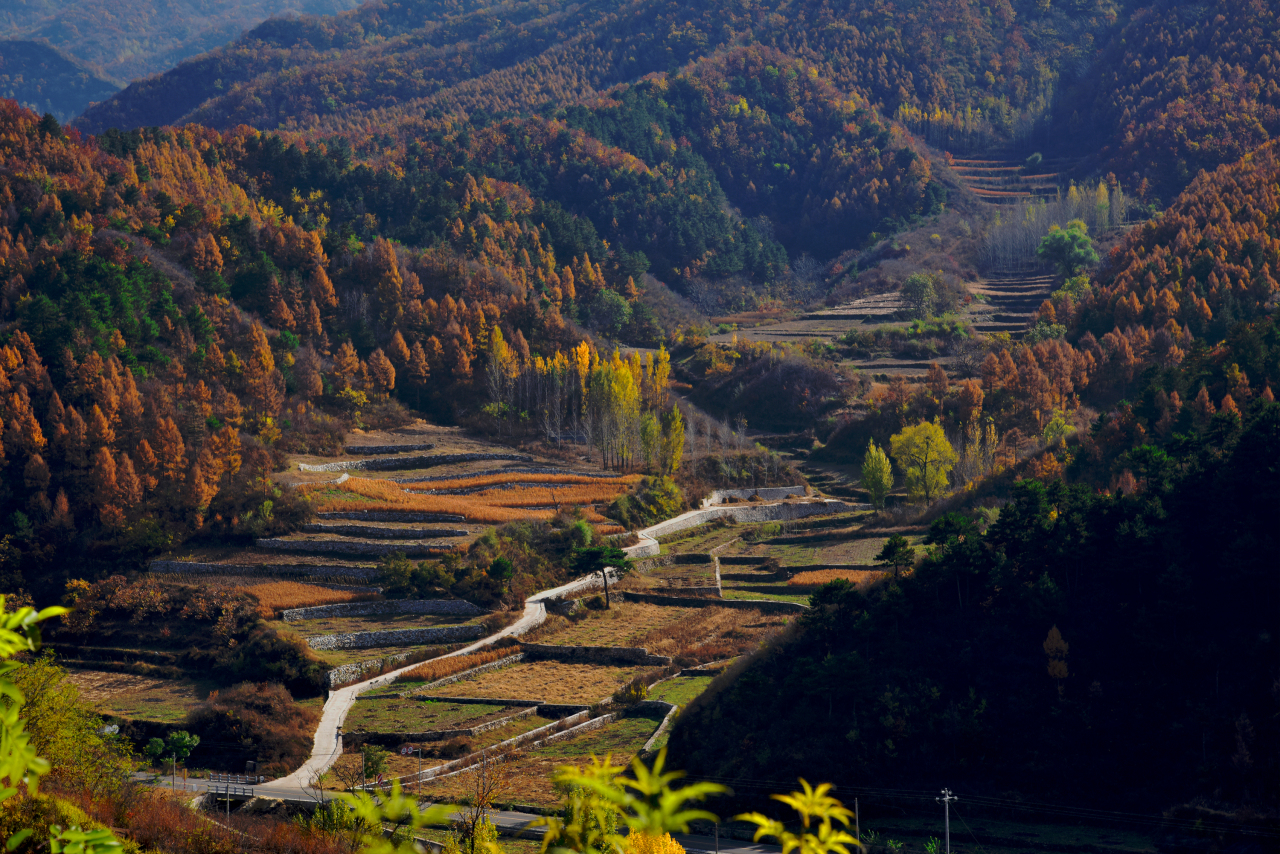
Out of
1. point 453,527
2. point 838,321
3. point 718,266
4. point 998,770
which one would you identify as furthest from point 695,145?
point 998,770

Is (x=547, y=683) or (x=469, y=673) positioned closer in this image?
(x=547, y=683)

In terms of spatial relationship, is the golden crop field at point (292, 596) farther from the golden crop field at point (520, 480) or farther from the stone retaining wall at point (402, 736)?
the golden crop field at point (520, 480)

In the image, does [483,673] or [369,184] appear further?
[369,184]

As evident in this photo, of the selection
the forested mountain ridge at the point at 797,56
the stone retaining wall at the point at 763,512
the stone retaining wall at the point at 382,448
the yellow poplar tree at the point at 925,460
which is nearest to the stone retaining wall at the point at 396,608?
the stone retaining wall at the point at 763,512

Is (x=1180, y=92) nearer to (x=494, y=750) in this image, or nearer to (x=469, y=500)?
(x=469, y=500)

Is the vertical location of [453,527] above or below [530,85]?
below

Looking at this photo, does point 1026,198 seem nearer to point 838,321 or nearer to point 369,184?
point 838,321

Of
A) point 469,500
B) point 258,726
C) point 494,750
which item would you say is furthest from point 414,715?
point 469,500
